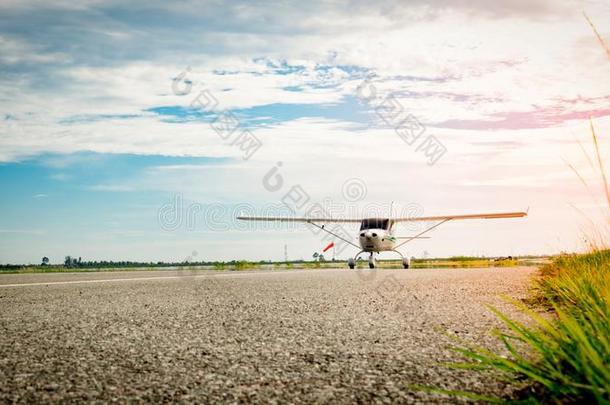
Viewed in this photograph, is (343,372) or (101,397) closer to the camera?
(101,397)

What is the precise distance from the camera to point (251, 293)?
28.1 ft

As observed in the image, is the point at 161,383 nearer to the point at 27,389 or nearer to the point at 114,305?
the point at 27,389

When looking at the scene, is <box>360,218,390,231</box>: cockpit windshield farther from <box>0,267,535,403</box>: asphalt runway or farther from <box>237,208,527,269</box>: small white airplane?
<box>0,267,535,403</box>: asphalt runway

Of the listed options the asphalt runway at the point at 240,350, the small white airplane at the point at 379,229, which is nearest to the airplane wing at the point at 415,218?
the small white airplane at the point at 379,229

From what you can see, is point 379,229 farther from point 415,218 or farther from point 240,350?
point 240,350

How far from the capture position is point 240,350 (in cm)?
378

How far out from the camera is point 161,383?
292 cm

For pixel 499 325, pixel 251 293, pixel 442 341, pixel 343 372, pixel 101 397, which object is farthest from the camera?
pixel 251 293

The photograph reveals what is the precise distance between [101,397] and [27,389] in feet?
1.60

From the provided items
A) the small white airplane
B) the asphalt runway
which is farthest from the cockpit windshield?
the asphalt runway

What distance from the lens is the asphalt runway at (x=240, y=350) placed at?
276cm

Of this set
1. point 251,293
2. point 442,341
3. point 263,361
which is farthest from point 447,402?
point 251,293

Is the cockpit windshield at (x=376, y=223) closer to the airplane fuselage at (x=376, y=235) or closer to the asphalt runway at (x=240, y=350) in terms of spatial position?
the airplane fuselage at (x=376, y=235)

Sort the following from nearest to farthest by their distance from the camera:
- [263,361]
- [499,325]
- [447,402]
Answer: [447,402] < [263,361] < [499,325]
